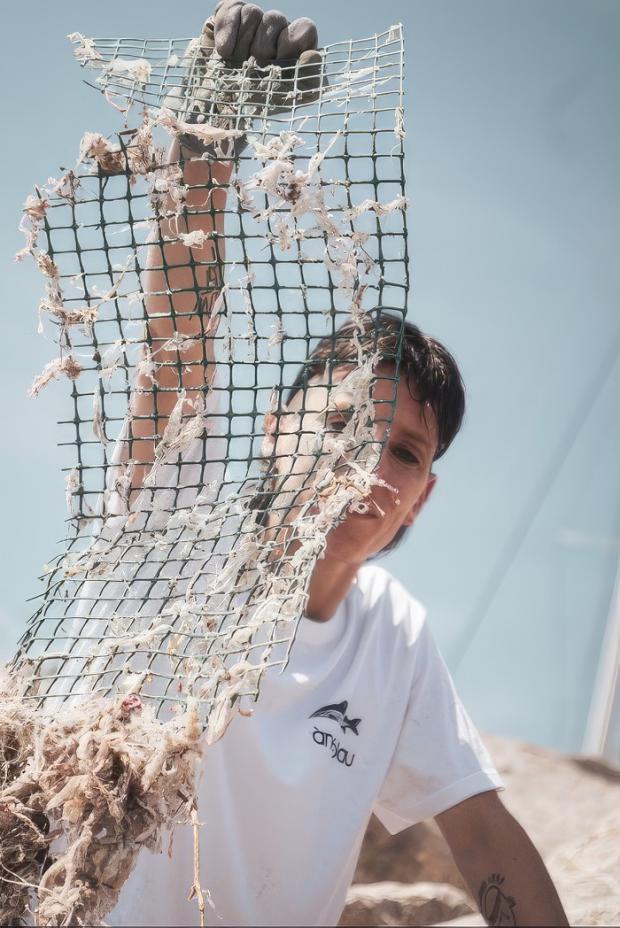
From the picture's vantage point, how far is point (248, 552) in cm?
107

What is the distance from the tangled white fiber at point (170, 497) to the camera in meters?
0.89

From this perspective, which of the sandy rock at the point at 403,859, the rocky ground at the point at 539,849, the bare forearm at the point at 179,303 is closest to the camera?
the bare forearm at the point at 179,303

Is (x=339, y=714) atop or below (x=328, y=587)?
below

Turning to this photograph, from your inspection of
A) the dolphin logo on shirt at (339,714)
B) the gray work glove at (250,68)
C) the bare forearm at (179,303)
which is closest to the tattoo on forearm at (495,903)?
the dolphin logo on shirt at (339,714)

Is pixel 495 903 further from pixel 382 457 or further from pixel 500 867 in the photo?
pixel 382 457

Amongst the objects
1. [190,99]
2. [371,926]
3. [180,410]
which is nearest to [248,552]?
[180,410]

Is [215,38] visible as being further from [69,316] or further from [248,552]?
[248,552]

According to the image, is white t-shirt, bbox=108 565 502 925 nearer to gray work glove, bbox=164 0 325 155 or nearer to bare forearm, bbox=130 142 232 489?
bare forearm, bbox=130 142 232 489

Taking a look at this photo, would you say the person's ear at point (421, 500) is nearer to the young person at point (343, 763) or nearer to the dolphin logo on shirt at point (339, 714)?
the young person at point (343, 763)

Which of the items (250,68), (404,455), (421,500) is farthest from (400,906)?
(250,68)

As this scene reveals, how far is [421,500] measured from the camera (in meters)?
1.68

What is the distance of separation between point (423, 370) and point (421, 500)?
33 centimetres

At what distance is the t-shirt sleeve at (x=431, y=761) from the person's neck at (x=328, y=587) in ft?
0.70

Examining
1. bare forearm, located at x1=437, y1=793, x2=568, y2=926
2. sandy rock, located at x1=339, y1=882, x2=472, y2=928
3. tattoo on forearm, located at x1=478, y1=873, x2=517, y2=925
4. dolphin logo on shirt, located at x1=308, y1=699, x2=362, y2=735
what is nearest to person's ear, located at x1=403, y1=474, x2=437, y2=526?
dolphin logo on shirt, located at x1=308, y1=699, x2=362, y2=735
